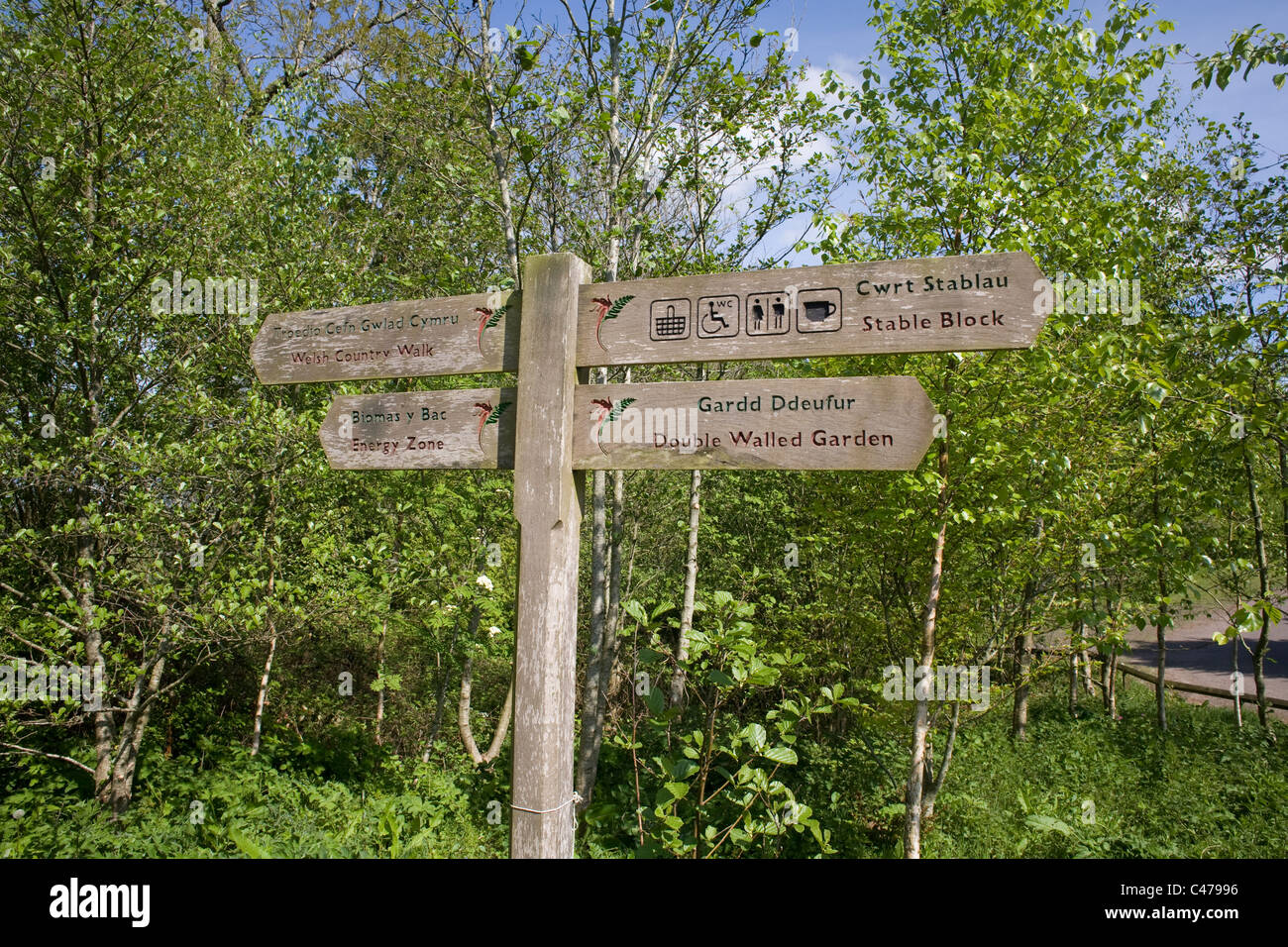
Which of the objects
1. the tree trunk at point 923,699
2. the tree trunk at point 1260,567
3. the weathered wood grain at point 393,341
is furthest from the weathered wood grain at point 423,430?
the tree trunk at point 1260,567

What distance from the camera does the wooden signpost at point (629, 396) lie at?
2.22m

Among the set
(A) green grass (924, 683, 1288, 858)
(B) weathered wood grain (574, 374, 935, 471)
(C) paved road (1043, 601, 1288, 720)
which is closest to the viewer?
(B) weathered wood grain (574, 374, 935, 471)

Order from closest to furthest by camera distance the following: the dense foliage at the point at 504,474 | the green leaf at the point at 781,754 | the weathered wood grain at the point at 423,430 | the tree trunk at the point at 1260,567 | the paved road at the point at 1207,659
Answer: the weathered wood grain at the point at 423,430, the green leaf at the point at 781,754, the dense foliage at the point at 504,474, the tree trunk at the point at 1260,567, the paved road at the point at 1207,659

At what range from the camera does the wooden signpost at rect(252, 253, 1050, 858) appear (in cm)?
222

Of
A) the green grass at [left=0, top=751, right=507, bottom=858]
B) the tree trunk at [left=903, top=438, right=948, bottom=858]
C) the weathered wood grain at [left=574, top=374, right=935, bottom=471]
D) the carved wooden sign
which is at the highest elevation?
the carved wooden sign

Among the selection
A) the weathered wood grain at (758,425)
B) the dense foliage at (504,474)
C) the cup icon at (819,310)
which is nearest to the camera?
the weathered wood grain at (758,425)

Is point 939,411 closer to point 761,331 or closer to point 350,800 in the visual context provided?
point 761,331

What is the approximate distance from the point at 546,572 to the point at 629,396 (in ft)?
2.14

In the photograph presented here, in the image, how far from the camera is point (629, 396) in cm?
244

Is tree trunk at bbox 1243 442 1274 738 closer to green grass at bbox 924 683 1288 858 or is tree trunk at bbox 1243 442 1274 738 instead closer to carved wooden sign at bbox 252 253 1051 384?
green grass at bbox 924 683 1288 858

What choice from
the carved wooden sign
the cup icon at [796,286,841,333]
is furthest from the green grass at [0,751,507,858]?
the cup icon at [796,286,841,333]

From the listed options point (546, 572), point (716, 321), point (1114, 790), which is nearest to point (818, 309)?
point (716, 321)

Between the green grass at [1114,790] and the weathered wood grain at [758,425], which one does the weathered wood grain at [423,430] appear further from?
the green grass at [1114,790]

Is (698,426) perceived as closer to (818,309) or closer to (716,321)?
(716,321)
